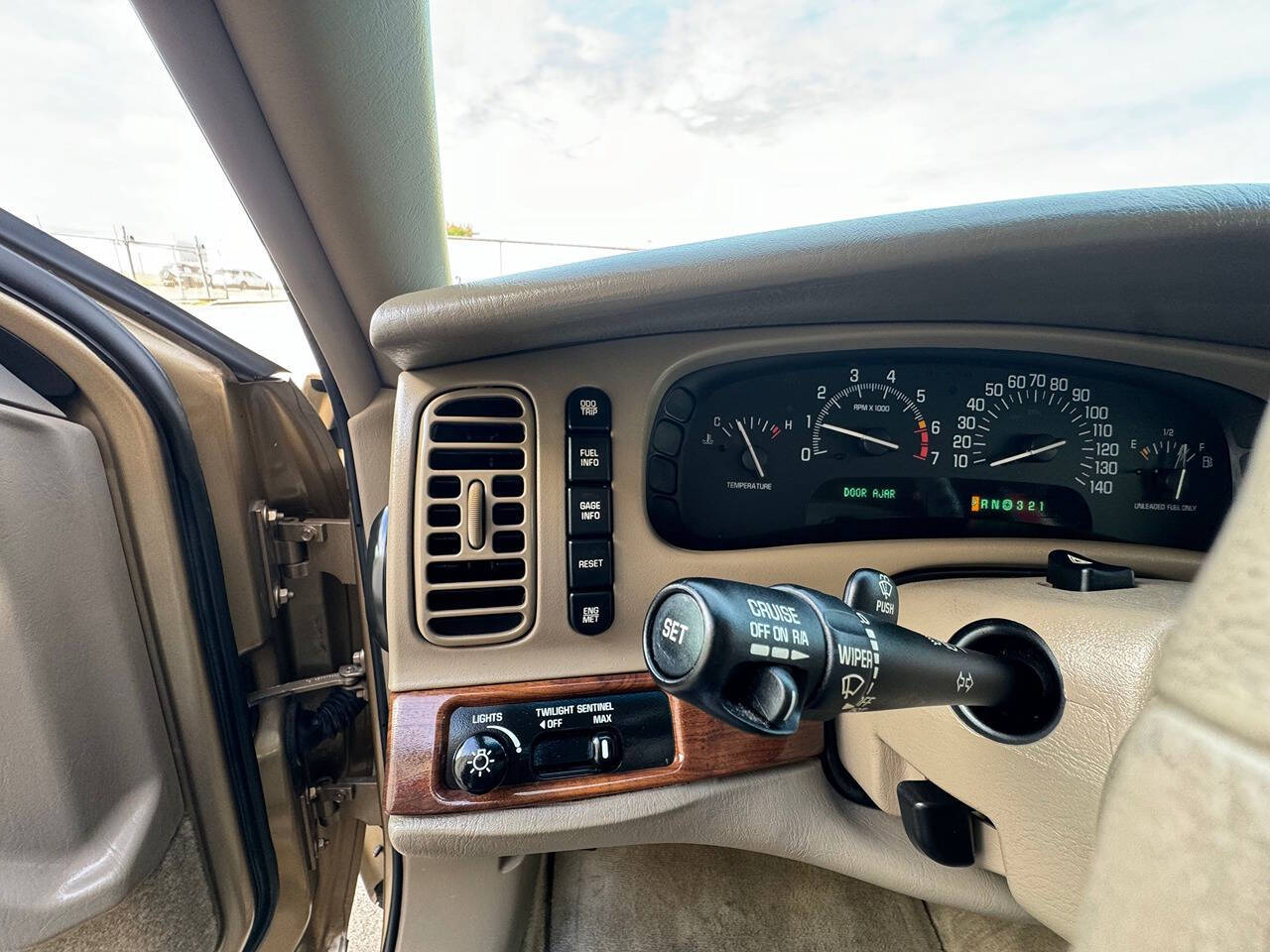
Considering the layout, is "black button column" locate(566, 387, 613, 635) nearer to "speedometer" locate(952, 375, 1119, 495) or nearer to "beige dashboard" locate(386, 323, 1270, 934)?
"beige dashboard" locate(386, 323, 1270, 934)

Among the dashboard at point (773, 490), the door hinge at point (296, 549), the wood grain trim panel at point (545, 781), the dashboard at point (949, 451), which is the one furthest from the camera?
the door hinge at point (296, 549)

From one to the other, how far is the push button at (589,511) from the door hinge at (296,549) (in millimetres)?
473

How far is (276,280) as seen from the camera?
2.94ft

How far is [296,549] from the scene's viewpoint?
1.08 meters

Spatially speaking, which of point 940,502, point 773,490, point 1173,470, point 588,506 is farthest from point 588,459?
point 1173,470

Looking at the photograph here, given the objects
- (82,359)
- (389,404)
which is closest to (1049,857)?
(389,404)

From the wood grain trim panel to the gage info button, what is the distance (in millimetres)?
140

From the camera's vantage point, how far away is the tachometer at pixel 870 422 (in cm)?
93

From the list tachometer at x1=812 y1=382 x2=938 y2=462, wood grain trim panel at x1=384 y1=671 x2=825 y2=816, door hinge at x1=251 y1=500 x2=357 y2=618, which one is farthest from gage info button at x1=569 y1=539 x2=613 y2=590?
door hinge at x1=251 y1=500 x2=357 y2=618

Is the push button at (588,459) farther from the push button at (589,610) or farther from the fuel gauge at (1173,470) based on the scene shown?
the fuel gauge at (1173,470)

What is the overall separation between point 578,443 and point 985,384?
2.00 feet

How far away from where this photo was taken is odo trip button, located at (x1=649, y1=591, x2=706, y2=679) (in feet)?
1.00

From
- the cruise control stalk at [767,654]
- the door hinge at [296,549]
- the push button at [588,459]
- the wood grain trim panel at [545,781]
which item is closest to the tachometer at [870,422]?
the push button at [588,459]

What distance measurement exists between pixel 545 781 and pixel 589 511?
0.37m
